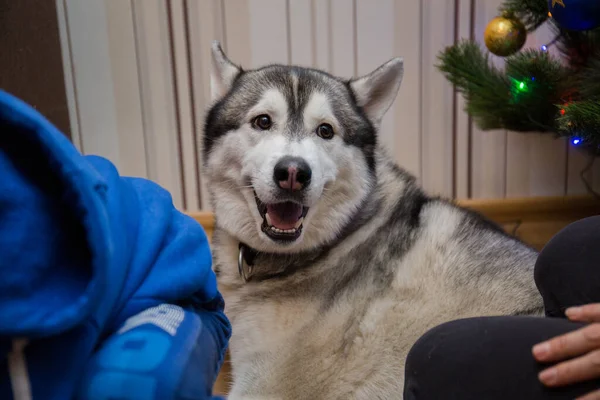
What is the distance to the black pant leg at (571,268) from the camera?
71 cm

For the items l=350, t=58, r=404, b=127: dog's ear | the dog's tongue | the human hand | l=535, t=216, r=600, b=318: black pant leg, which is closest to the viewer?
the human hand

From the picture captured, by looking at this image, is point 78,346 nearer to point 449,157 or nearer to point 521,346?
point 521,346

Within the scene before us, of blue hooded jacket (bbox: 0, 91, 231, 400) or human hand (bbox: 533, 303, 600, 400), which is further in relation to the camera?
human hand (bbox: 533, 303, 600, 400)

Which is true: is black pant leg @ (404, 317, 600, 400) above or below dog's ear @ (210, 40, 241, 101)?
below

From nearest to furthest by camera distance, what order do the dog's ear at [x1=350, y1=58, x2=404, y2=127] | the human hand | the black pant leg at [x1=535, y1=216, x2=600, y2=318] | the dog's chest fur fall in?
1. the human hand
2. the black pant leg at [x1=535, y1=216, x2=600, y2=318]
3. the dog's chest fur
4. the dog's ear at [x1=350, y1=58, x2=404, y2=127]

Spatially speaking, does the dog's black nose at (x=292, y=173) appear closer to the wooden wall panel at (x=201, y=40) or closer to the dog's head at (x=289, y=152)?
the dog's head at (x=289, y=152)

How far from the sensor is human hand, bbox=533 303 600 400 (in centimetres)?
58

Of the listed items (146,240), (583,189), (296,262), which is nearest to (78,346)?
(146,240)

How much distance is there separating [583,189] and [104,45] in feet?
7.29

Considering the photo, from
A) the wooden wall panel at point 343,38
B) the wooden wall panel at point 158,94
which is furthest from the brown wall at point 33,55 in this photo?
the wooden wall panel at point 343,38

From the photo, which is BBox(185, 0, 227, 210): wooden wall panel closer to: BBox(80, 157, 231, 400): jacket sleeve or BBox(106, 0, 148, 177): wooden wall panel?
BBox(106, 0, 148, 177): wooden wall panel

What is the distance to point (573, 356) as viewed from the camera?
1.96 feet

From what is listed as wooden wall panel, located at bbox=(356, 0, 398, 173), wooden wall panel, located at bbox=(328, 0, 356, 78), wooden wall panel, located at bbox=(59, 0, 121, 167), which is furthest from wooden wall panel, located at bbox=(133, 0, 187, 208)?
wooden wall panel, located at bbox=(356, 0, 398, 173)

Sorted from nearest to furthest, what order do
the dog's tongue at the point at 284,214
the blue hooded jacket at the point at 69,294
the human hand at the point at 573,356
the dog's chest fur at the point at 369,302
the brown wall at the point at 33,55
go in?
1. the blue hooded jacket at the point at 69,294
2. the human hand at the point at 573,356
3. the dog's chest fur at the point at 369,302
4. the dog's tongue at the point at 284,214
5. the brown wall at the point at 33,55
